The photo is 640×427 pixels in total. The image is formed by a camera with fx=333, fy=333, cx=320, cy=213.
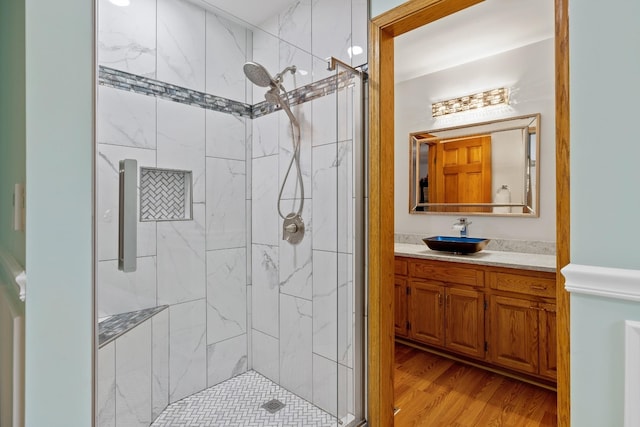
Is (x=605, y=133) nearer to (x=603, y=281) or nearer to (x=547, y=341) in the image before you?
(x=603, y=281)

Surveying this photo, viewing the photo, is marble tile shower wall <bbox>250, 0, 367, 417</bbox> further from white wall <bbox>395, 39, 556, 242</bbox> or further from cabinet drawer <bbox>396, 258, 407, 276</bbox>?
white wall <bbox>395, 39, 556, 242</bbox>

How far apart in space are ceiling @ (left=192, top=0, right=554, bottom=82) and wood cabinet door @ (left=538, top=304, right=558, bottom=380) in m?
2.01

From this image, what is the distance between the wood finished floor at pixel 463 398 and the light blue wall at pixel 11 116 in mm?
2096

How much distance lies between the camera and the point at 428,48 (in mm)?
2869

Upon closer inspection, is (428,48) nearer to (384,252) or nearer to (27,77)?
(384,252)

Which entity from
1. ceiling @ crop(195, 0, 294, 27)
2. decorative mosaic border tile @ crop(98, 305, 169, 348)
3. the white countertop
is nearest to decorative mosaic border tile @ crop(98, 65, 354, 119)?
ceiling @ crop(195, 0, 294, 27)

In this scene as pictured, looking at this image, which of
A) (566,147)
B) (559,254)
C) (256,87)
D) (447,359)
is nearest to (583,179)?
(566,147)

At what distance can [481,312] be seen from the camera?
2.51 m

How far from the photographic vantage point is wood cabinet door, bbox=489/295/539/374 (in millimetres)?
2275

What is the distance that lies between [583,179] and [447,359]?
215 cm

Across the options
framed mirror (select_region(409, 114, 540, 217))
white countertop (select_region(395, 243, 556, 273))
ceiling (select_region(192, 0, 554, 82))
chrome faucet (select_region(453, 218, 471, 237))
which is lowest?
white countertop (select_region(395, 243, 556, 273))

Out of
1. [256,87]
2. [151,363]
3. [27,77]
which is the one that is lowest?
[151,363]

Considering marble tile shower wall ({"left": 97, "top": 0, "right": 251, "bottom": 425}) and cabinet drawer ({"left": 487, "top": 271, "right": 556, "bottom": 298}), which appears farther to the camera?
cabinet drawer ({"left": 487, "top": 271, "right": 556, "bottom": 298})

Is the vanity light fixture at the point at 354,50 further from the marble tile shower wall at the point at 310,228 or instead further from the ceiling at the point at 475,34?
the ceiling at the point at 475,34
